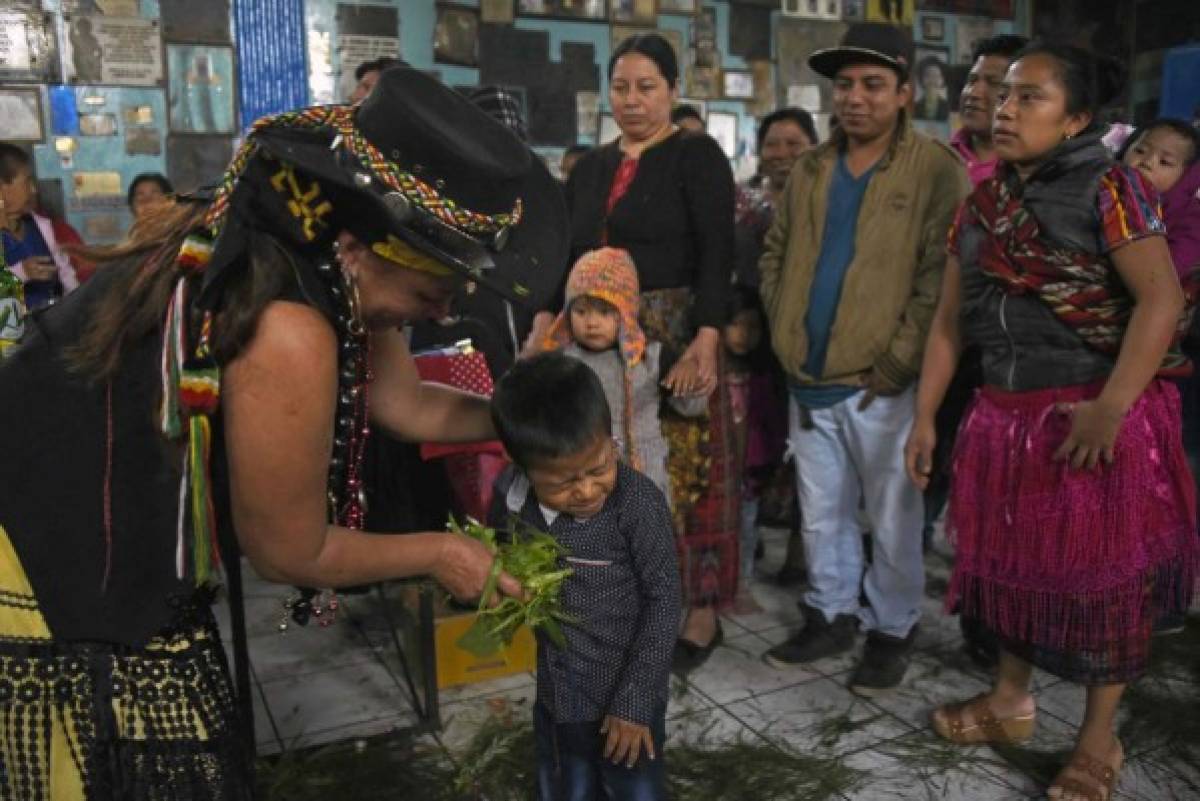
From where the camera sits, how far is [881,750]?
2.51 meters

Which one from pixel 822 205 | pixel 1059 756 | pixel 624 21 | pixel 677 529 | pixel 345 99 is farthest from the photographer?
pixel 624 21

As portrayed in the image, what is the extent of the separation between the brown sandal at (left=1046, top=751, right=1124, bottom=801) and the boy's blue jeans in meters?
0.99

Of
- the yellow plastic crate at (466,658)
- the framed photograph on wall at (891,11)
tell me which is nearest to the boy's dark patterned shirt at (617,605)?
the yellow plastic crate at (466,658)

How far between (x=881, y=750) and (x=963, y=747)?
0.21 metres

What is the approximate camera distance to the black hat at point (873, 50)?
2713mm

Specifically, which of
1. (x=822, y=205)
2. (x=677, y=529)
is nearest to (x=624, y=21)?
(x=822, y=205)

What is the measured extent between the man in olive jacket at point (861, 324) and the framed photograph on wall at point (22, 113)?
3.70 m

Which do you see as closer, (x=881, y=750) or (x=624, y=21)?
(x=881, y=750)

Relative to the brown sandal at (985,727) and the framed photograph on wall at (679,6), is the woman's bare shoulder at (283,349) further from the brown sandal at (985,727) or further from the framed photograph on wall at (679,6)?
the framed photograph on wall at (679,6)

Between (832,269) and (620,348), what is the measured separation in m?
0.66

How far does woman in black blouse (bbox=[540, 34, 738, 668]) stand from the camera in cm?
291

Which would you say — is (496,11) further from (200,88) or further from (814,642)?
(814,642)

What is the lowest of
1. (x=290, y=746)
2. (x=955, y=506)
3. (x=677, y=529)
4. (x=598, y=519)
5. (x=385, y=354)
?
(x=290, y=746)

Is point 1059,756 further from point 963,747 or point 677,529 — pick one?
point 677,529
